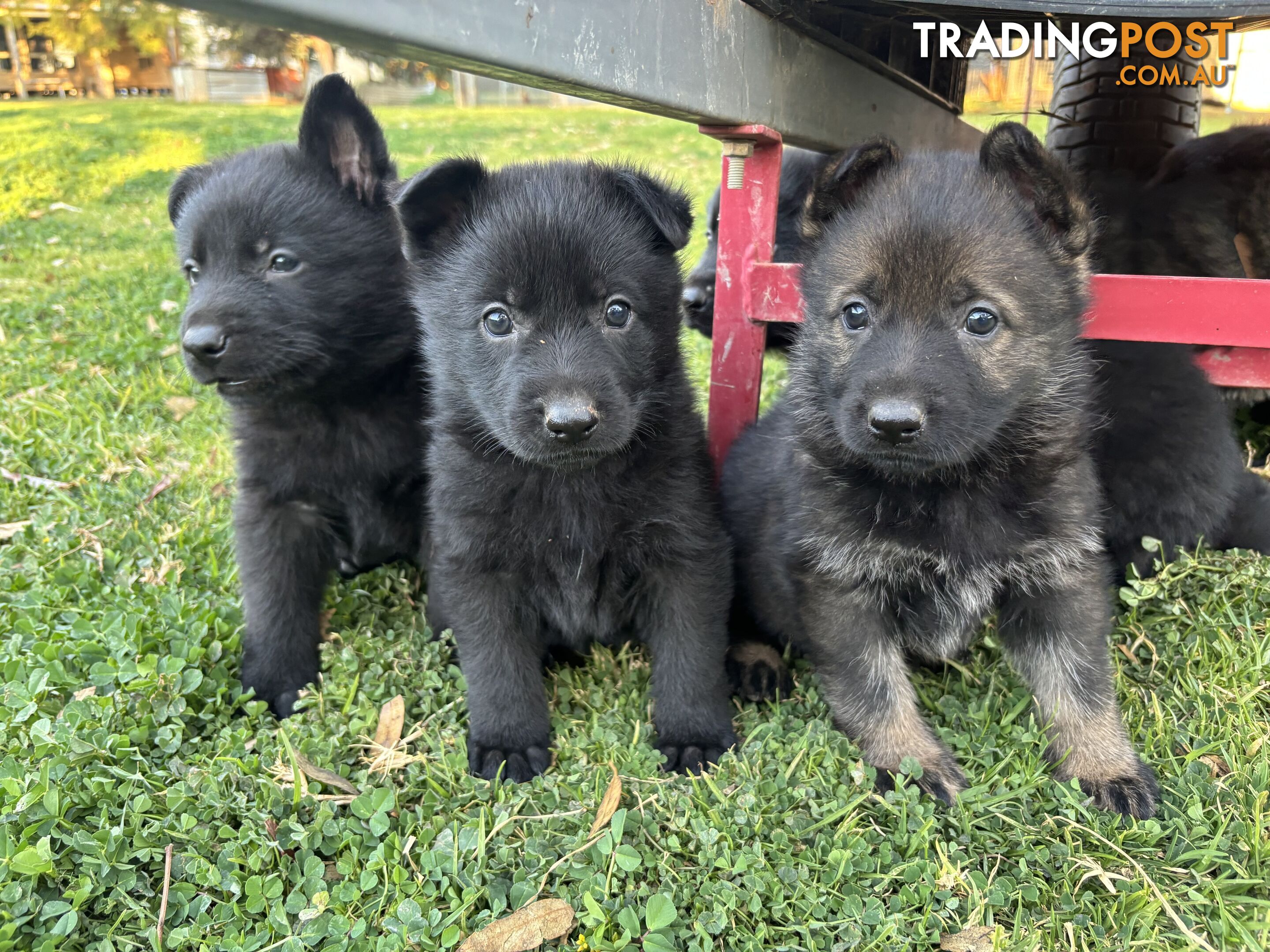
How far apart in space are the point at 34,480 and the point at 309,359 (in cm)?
202

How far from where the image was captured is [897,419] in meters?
2.08

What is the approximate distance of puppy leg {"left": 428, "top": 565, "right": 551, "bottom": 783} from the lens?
2551 millimetres

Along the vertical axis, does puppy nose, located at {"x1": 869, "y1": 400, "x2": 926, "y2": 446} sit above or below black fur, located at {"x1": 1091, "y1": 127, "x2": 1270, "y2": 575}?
above

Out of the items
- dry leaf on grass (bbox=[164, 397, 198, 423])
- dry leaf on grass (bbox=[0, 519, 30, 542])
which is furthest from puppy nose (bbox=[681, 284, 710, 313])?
dry leaf on grass (bbox=[0, 519, 30, 542])

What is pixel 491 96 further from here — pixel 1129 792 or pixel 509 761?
pixel 1129 792

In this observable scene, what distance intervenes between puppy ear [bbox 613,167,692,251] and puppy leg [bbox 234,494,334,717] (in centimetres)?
144

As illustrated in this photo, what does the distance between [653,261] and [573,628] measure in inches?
42.7

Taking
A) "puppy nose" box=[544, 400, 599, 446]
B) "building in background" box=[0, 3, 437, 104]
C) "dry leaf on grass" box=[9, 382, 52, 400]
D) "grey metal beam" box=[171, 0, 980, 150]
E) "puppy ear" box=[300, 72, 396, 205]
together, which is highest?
"building in background" box=[0, 3, 437, 104]

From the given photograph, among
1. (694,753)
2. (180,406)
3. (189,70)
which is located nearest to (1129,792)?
(694,753)

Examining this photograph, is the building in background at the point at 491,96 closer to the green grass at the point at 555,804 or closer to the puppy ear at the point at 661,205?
the puppy ear at the point at 661,205

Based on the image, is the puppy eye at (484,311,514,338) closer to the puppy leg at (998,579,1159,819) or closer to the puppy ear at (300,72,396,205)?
the puppy ear at (300,72,396,205)

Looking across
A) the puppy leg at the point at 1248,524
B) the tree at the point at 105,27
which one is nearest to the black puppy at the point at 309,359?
the puppy leg at the point at 1248,524

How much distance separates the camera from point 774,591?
2.88 metres

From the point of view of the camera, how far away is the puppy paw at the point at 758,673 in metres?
2.89
